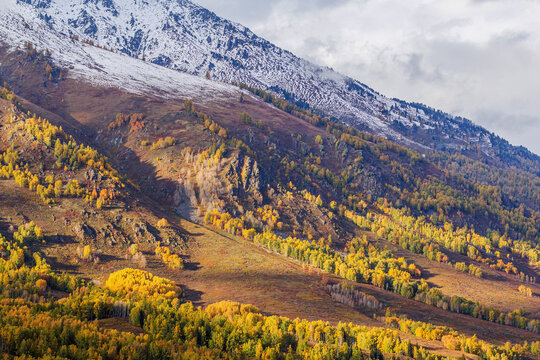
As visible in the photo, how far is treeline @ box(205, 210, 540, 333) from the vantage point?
130875 millimetres

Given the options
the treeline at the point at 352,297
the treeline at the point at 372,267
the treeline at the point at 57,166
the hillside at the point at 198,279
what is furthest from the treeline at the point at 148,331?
the treeline at the point at 372,267

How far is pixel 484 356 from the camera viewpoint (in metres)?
75.8

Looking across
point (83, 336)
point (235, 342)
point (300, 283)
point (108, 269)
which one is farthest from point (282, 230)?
point (83, 336)

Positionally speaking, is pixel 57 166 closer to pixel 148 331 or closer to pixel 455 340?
pixel 148 331

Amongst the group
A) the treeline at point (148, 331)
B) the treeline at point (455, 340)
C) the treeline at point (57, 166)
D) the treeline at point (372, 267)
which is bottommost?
Answer: the treeline at point (148, 331)

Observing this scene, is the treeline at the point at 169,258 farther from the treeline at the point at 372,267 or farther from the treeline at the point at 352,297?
the treeline at the point at 352,297

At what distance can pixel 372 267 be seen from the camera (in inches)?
6580

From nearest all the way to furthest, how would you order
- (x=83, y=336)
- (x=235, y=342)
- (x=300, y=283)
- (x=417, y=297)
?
(x=83, y=336)
(x=235, y=342)
(x=300, y=283)
(x=417, y=297)

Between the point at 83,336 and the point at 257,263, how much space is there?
278ft

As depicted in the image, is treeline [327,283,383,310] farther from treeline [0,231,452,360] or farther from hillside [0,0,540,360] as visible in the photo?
treeline [0,231,452,360]

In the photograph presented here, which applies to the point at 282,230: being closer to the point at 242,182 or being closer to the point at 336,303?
the point at 242,182

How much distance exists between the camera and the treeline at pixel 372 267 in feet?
429

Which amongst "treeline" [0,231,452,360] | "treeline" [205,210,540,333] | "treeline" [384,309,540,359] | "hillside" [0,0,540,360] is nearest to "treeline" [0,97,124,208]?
"hillside" [0,0,540,360]

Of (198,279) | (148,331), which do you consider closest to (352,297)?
(198,279)
